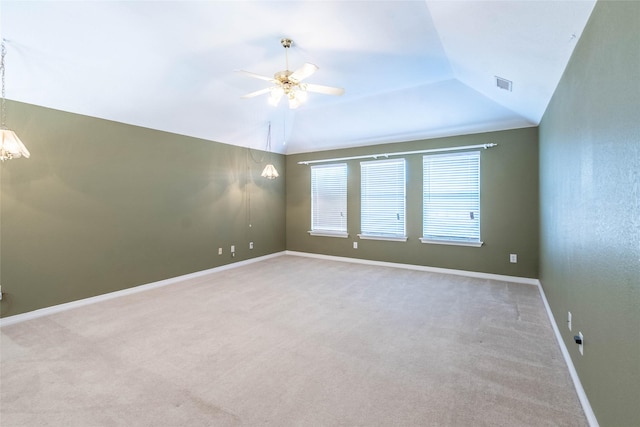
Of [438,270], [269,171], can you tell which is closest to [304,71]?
[269,171]

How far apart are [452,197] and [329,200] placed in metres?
Answer: 2.56

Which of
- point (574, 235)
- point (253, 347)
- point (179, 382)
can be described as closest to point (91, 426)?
point (179, 382)

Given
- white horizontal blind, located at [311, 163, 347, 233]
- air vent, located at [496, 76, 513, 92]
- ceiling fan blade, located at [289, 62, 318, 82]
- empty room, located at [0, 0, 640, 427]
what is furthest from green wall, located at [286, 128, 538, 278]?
ceiling fan blade, located at [289, 62, 318, 82]

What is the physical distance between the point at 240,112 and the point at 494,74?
3728 mm

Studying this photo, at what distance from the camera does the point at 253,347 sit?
263cm

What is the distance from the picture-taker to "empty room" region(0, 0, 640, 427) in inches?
69.7

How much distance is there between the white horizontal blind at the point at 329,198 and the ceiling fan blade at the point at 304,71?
3.58 meters

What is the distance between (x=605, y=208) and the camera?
58.9 inches

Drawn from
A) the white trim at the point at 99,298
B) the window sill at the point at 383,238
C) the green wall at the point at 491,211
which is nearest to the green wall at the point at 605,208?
the green wall at the point at 491,211

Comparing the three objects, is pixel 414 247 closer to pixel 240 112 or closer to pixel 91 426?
pixel 240 112

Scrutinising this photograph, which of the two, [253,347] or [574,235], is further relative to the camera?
[253,347]

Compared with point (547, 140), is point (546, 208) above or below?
below

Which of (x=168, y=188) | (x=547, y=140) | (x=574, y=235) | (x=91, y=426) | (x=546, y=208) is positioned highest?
(x=547, y=140)

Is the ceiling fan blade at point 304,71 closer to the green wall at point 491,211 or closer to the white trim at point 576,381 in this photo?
the white trim at point 576,381
